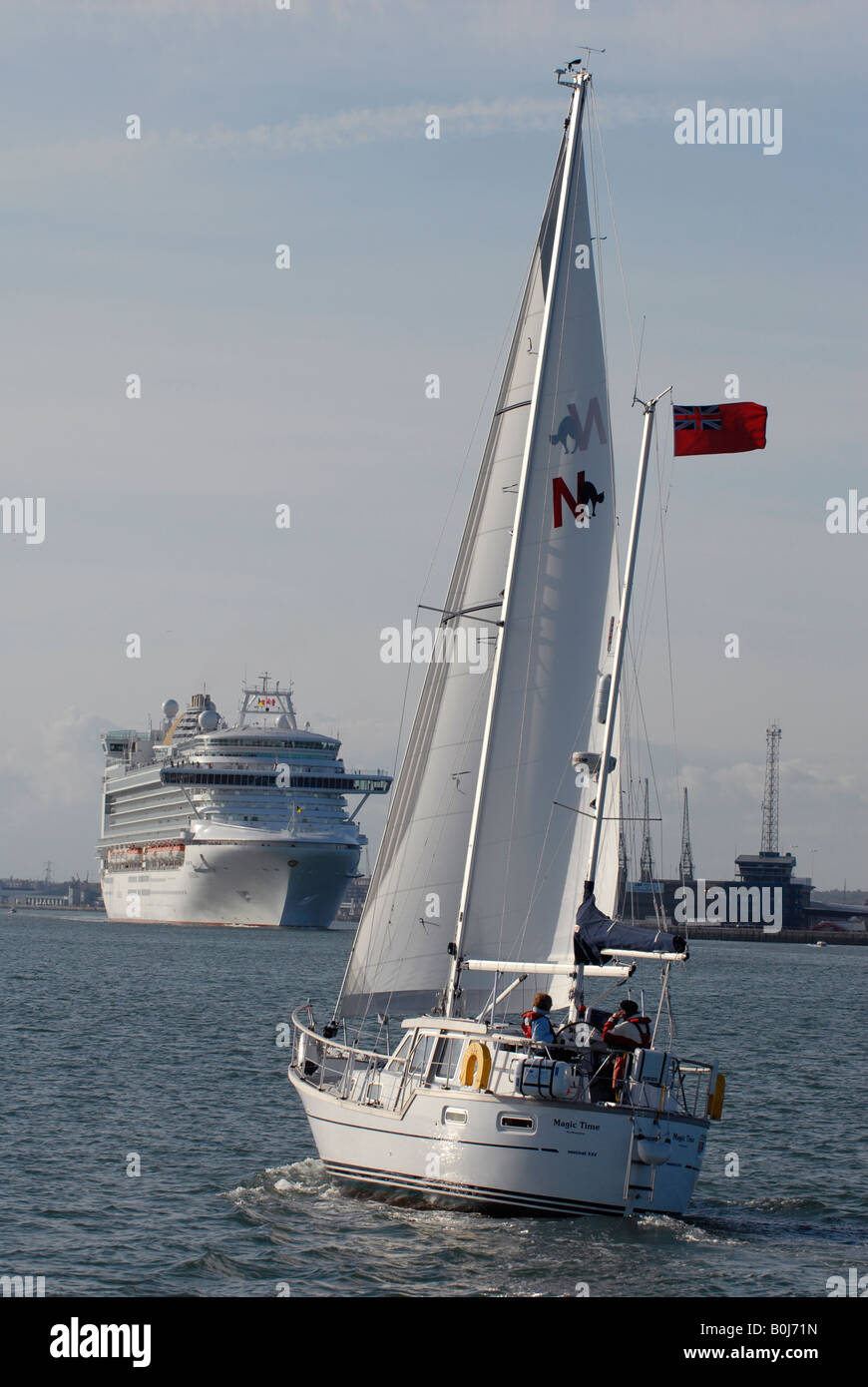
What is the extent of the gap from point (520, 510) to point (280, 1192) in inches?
A: 369

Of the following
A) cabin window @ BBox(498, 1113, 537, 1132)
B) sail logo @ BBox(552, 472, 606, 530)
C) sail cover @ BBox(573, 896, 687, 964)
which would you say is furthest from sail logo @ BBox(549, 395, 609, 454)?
cabin window @ BBox(498, 1113, 537, 1132)

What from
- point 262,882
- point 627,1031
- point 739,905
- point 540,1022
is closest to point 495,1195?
point 540,1022

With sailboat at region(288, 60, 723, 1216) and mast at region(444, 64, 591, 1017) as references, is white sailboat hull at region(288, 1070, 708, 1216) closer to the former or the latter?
sailboat at region(288, 60, 723, 1216)

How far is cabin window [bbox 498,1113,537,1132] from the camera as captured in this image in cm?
1758

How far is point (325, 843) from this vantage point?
107812mm

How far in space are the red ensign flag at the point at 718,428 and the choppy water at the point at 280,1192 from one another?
9.61m

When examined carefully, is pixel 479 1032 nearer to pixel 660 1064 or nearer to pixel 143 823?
pixel 660 1064

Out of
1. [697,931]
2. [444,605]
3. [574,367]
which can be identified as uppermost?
[574,367]

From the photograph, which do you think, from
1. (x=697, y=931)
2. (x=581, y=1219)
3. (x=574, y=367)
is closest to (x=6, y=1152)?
(x=581, y=1219)

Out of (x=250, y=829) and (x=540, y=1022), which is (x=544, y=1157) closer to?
(x=540, y=1022)

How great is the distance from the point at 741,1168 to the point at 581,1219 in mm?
7124

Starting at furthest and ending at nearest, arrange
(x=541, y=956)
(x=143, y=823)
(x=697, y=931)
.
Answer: (x=697, y=931), (x=143, y=823), (x=541, y=956)

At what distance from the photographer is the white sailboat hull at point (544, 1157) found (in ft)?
57.6

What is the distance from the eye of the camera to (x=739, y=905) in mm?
191875
